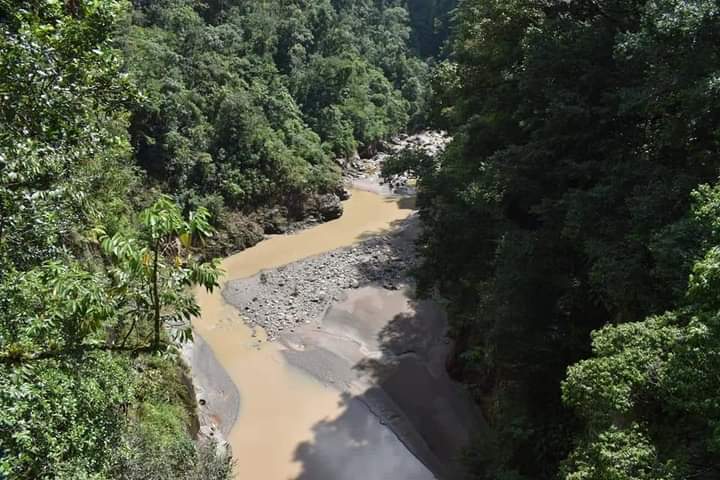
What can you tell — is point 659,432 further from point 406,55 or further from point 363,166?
point 406,55

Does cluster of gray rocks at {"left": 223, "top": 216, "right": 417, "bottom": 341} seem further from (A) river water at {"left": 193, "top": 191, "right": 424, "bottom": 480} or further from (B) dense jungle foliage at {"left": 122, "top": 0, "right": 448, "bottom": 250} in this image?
(B) dense jungle foliage at {"left": 122, "top": 0, "right": 448, "bottom": 250}

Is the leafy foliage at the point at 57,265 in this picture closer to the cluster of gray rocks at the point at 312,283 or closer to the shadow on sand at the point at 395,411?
the shadow on sand at the point at 395,411

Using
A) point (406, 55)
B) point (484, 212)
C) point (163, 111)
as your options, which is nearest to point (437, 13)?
point (406, 55)

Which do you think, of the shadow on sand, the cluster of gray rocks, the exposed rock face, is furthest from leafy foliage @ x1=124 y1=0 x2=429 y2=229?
the shadow on sand

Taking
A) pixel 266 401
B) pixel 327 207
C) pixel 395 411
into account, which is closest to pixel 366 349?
pixel 395 411

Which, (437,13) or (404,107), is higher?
(437,13)

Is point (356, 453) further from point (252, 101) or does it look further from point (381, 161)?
point (381, 161)

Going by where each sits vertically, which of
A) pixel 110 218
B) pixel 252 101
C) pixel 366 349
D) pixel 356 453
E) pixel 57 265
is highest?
pixel 57 265
